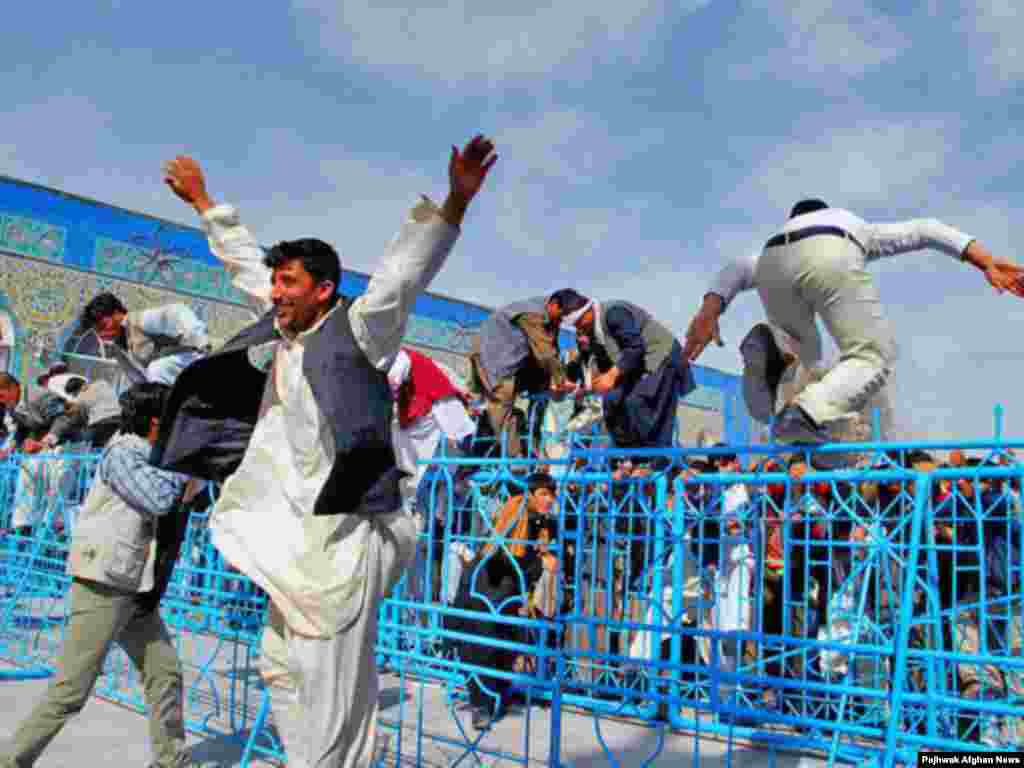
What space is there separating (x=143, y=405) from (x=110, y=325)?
1.85 m

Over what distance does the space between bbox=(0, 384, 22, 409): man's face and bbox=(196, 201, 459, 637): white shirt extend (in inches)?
247

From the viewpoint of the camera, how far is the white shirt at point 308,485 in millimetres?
2406

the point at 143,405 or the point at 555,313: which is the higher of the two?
the point at 555,313

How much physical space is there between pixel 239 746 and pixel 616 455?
254cm

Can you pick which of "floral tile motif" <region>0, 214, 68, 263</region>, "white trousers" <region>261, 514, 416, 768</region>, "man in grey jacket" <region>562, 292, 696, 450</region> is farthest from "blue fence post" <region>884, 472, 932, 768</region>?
"floral tile motif" <region>0, 214, 68, 263</region>

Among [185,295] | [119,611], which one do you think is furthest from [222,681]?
[185,295]

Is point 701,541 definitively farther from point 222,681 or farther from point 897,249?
point 222,681

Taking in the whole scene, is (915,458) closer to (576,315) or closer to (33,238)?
(576,315)

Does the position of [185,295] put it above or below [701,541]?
above

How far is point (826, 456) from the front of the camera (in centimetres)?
330

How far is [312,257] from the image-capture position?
2.62 metres

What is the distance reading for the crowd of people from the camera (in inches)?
95.7

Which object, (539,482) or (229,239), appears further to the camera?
(539,482)

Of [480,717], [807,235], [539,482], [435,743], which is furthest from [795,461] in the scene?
[480,717]
